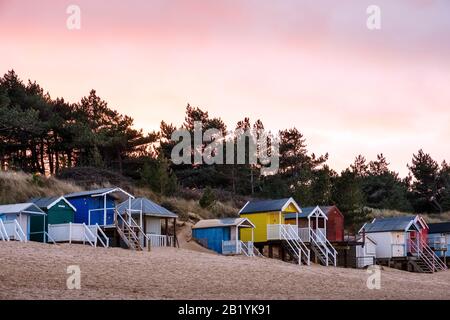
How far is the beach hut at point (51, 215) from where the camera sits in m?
43.1

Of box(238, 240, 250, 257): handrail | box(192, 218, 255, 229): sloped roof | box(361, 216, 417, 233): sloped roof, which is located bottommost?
box(238, 240, 250, 257): handrail

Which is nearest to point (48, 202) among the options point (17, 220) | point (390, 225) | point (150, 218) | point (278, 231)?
point (17, 220)

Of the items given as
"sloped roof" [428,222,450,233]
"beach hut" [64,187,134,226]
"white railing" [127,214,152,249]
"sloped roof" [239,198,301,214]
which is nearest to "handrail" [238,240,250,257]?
"sloped roof" [239,198,301,214]

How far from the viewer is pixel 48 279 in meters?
27.0

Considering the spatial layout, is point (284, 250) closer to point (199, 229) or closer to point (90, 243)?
point (199, 229)

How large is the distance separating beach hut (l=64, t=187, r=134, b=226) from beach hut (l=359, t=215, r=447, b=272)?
69.9ft

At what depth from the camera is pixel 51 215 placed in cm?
4372

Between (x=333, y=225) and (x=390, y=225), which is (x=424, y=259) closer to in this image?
(x=390, y=225)

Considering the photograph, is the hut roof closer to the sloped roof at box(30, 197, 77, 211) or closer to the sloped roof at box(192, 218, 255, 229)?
the sloped roof at box(30, 197, 77, 211)

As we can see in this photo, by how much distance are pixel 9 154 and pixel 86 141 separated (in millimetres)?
9395

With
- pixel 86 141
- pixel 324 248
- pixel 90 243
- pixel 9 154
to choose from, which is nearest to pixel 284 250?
pixel 324 248

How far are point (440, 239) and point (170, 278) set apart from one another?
3756cm

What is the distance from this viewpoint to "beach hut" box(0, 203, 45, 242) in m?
40.8
